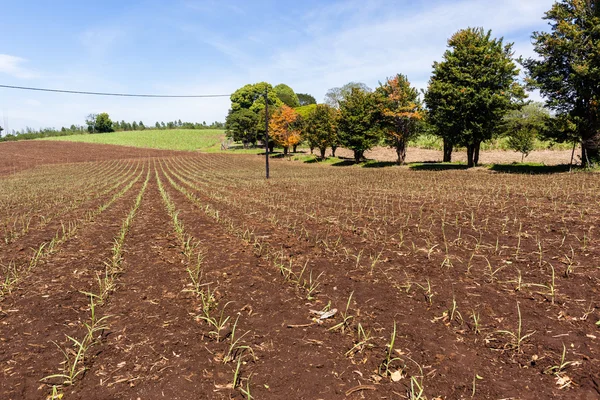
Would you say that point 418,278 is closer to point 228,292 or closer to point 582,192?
point 228,292

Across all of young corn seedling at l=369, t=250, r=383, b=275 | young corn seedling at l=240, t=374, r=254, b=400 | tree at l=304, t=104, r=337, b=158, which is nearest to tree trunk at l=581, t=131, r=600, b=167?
young corn seedling at l=369, t=250, r=383, b=275

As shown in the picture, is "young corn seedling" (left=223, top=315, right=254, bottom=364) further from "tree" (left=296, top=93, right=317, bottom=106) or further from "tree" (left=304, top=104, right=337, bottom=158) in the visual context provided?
"tree" (left=296, top=93, right=317, bottom=106)

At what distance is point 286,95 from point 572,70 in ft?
287

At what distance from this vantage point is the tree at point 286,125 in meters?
56.8

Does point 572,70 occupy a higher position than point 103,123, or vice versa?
point 103,123

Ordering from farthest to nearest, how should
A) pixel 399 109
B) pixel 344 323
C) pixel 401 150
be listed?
pixel 401 150 → pixel 399 109 → pixel 344 323

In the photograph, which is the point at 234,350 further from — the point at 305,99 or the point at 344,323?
the point at 305,99

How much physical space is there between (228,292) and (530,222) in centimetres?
905

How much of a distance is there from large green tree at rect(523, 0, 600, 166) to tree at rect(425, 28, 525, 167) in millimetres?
3397

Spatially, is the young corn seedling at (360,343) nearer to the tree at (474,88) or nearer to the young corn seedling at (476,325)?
the young corn seedling at (476,325)

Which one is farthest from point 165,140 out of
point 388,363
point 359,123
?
point 388,363

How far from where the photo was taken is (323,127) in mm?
48625

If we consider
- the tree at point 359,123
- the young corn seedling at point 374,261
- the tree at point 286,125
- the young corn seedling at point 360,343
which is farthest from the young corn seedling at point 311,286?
the tree at point 286,125

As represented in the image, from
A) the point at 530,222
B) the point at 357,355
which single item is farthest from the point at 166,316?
the point at 530,222
